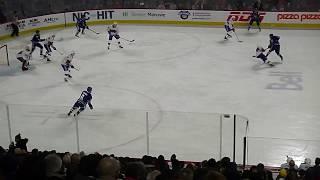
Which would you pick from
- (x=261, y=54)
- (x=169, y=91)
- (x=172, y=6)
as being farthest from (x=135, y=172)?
(x=172, y=6)

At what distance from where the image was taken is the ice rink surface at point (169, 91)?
964 cm

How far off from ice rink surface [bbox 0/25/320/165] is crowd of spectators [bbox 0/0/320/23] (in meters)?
1.15

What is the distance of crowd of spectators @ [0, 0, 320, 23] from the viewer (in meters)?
21.2

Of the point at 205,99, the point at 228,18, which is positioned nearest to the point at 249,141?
the point at 205,99

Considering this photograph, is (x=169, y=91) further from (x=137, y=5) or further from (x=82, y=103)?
(x=137, y=5)

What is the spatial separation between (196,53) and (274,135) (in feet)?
23.0

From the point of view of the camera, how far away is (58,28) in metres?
21.6

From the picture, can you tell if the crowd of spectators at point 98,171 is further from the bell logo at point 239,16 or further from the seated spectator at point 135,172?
the bell logo at point 239,16

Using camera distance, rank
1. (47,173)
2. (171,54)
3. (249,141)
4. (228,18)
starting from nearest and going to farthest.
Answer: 1. (47,173)
2. (249,141)
3. (171,54)
4. (228,18)

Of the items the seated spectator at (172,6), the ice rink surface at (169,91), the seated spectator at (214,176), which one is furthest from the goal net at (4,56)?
the seated spectator at (214,176)

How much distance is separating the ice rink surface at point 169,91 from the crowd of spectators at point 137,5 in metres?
1.15

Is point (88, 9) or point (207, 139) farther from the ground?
point (88, 9)

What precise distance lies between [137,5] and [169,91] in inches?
355

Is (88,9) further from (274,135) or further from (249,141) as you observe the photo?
(249,141)
